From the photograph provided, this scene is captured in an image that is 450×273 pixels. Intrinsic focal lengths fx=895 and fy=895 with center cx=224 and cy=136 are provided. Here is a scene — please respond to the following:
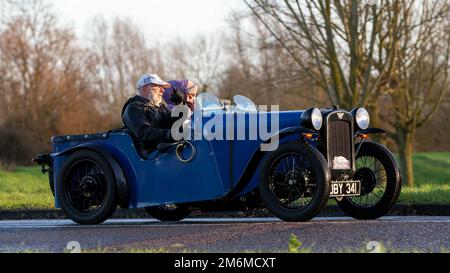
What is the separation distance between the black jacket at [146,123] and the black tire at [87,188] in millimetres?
455

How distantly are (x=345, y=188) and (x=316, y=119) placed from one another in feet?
2.39

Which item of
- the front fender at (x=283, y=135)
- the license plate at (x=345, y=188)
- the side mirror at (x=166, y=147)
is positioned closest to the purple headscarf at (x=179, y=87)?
the side mirror at (x=166, y=147)

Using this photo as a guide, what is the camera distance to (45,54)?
56531mm

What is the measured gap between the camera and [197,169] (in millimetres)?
8945

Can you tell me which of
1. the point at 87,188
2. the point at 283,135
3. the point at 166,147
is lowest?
the point at 87,188

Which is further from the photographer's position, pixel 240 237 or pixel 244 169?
pixel 244 169

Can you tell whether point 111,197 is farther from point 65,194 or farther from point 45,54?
point 45,54

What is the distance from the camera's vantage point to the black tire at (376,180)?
8961mm

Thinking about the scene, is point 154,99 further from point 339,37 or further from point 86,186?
point 339,37

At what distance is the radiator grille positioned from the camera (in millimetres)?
8664

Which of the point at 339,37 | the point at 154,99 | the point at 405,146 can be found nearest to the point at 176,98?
the point at 154,99

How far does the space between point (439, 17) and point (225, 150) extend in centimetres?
1589

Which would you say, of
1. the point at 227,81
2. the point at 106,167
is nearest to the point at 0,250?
the point at 106,167

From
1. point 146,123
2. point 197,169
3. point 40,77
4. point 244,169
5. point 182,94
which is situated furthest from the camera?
point 40,77
